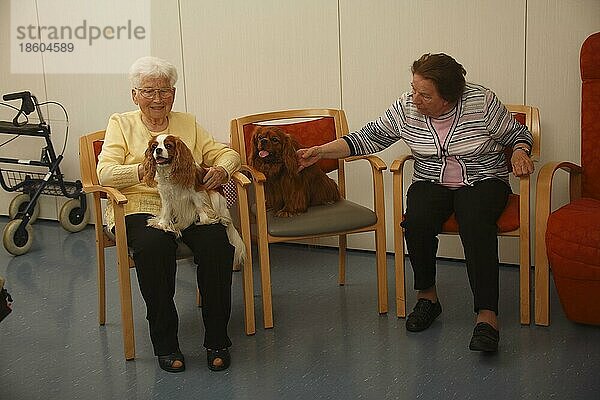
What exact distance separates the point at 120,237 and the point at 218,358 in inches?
21.5

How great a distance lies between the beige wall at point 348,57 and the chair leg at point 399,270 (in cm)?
82

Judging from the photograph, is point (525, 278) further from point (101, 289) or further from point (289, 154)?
point (101, 289)

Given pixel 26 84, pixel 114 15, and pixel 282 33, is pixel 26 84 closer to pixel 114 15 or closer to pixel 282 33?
pixel 114 15

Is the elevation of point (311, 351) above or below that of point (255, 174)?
below

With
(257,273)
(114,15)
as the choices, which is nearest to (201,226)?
(257,273)

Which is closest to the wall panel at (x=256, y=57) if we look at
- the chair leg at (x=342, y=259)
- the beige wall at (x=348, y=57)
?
the beige wall at (x=348, y=57)

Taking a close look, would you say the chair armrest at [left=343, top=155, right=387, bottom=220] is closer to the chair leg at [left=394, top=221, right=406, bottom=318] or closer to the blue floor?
the chair leg at [left=394, top=221, right=406, bottom=318]

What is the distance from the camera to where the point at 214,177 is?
10.7 ft

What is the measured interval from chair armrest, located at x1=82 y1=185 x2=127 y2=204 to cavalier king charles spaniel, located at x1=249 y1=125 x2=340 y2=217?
61 centimetres

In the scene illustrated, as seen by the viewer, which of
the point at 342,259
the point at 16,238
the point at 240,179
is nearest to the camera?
the point at 240,179

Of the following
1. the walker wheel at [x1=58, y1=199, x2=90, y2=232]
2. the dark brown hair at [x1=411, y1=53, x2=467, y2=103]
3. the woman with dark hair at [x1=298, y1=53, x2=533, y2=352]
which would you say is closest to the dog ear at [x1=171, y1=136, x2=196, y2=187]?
the woman with dark hair at [x1=298, y1=53, x2=533, y2=352]

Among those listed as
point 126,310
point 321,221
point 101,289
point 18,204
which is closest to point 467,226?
point 321,221

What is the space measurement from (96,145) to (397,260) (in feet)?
4.11

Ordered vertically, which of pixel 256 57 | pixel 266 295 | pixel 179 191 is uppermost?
pixel 256 57
